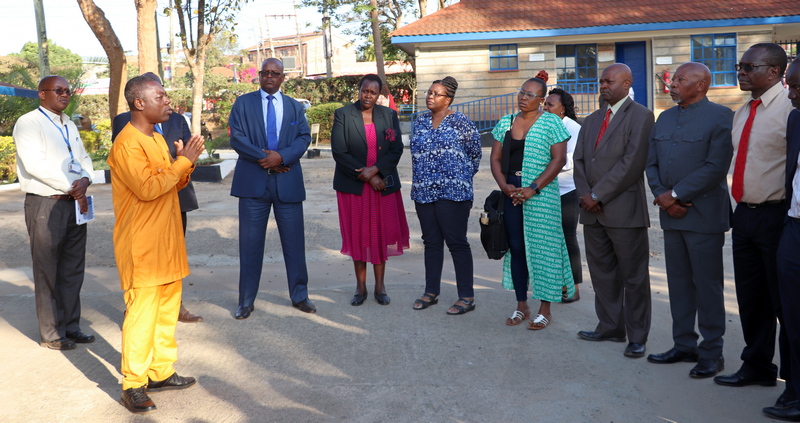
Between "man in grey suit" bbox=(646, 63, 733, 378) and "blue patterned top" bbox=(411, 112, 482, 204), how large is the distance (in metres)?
1.69

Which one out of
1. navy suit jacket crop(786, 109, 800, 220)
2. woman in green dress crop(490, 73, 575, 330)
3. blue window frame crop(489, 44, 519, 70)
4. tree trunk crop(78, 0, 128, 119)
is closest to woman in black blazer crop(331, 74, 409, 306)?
woman in green dress crop(490, 73, 575, 330)

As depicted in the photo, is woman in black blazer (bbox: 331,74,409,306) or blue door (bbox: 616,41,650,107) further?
blue door (bbox: 616,41,650,107)

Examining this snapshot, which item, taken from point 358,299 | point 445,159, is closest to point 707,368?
point 445,159

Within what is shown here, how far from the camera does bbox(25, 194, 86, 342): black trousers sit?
504 centimetres

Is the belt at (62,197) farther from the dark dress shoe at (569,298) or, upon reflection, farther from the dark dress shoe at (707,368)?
the dark dress shoe at (707,368)

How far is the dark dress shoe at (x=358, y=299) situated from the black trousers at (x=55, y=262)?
2.16m

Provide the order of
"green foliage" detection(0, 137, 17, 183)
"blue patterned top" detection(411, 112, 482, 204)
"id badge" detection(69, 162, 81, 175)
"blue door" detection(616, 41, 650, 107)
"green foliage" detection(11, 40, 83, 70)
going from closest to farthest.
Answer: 1. "id badge" detection(69, 162, 81, 175)
2. "blue patterned top" detection(411, 112, 482, 204)
3. "green foliage" detection(0, 137, 17, 183)
4. "blue door" detection(616, 41, 650, 107)
5. "green foliage" detection(11, 40, 83, 70)

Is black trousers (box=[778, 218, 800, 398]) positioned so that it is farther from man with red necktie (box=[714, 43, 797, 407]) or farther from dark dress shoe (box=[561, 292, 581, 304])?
dark dress shoe (box=[561, 292, 581, 304])

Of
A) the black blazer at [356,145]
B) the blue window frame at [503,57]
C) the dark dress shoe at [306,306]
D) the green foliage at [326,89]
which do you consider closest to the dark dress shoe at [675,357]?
the black blazer at [356,145]

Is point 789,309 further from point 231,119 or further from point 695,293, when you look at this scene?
point 231,119

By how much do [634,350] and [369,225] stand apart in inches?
96.3

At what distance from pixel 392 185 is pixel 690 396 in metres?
2.97

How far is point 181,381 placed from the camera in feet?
14.1

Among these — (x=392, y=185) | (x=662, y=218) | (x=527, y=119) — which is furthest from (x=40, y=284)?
(x=662, y=218)
